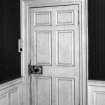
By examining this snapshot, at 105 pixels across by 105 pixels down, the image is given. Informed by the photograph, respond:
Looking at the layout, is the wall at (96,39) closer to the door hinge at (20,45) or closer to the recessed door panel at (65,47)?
the recessed door panel at (65,47)

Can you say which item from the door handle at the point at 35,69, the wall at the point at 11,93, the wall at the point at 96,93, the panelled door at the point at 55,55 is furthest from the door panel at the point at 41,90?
the wall at the point at 96,93

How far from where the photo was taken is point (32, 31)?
3447mm

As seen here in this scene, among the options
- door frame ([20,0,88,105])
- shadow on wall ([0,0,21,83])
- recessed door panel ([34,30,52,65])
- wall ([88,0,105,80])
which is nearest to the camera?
shadow on wall ([0,0,21,83])

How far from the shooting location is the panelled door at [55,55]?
126 inches

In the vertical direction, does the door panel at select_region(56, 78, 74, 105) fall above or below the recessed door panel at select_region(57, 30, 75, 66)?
below

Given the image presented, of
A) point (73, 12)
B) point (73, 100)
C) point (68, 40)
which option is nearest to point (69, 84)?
point (73, 100)

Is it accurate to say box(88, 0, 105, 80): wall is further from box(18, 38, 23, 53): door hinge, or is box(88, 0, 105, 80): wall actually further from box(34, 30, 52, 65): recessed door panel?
box(18, 38, 23, 53): door hinge

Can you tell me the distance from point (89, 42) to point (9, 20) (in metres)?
1.34

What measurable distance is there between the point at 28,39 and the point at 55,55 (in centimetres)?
60

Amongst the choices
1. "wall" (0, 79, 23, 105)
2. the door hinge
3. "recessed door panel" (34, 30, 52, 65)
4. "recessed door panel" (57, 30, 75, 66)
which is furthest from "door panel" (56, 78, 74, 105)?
the door hinge

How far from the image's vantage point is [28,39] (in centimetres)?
347

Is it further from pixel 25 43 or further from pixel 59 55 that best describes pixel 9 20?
pixel 59 55

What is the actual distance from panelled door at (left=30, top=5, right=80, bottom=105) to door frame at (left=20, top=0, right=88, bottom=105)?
0.07 m

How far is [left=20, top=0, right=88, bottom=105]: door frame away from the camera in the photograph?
309 centimetres
